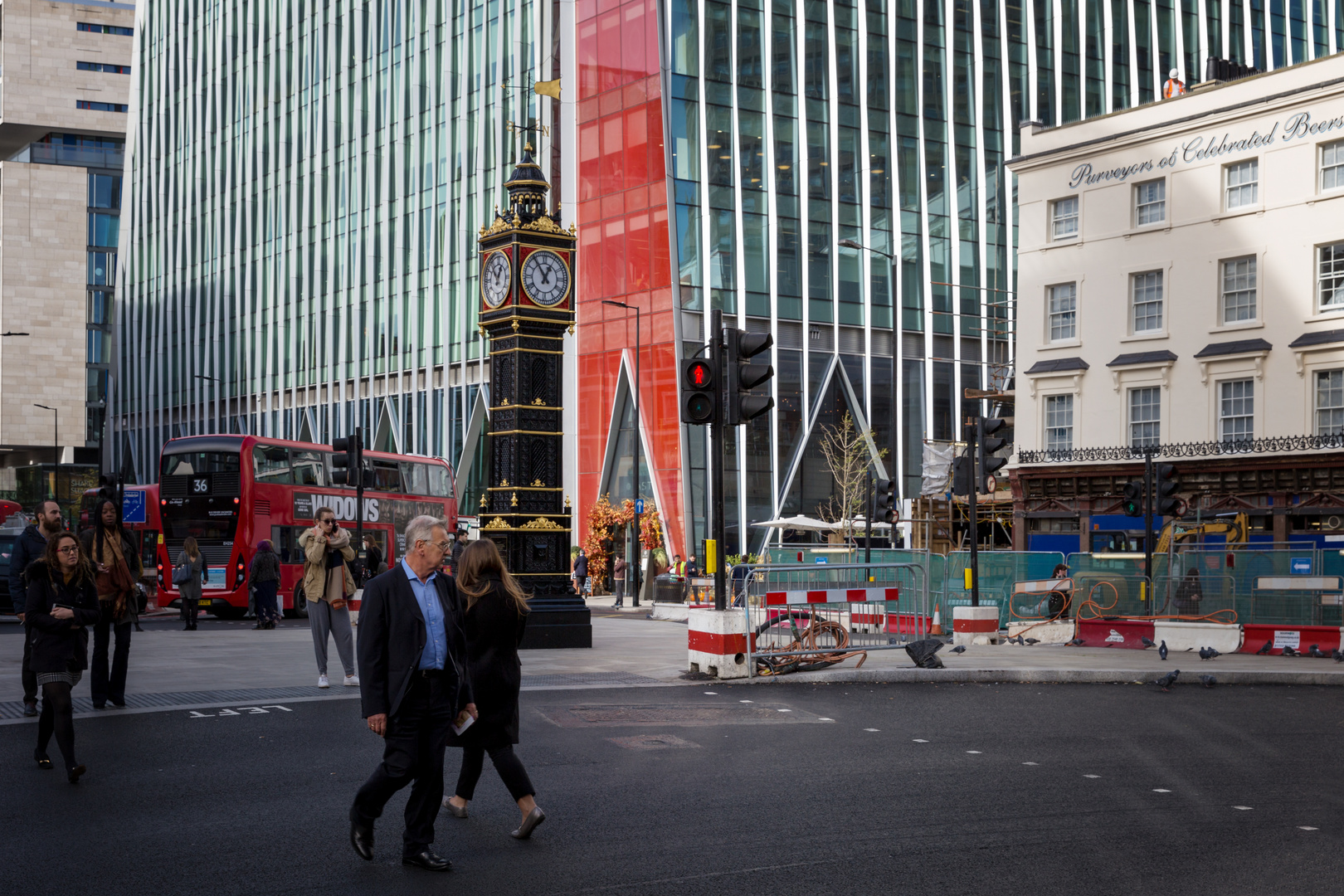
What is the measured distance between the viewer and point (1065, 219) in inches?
1572

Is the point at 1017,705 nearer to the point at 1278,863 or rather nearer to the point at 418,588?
the point at 1278,863

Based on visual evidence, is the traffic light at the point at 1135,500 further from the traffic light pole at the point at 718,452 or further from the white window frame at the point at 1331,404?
the traffic light pole at the point at 718,452

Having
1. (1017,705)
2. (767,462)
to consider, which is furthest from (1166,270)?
(1017,705)

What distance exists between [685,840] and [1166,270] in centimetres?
3296

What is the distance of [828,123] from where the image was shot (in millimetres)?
54250

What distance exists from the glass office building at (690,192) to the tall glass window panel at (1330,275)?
525 inches

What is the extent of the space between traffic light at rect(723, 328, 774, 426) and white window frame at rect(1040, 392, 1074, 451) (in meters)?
25.4

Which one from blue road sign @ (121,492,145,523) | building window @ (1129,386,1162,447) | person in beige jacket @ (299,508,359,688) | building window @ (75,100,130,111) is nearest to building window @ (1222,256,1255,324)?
building window @ (1129,386,1162,447)

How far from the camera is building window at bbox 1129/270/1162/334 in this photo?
37.6m

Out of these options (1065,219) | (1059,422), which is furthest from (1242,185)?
(1059,422)

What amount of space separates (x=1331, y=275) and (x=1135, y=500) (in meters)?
10.4

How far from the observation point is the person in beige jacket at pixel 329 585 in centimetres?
1498

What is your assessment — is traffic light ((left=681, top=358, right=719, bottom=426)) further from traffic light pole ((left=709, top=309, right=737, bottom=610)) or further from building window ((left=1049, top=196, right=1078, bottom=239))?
building window ((left=1049, top=196, right=1078, bottom=239))

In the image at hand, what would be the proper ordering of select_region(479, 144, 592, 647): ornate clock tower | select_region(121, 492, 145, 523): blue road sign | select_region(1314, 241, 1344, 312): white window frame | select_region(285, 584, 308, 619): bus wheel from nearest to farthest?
select_region(479, 144, 592, 647): ornate clock tower, select_region(285, 584, 308, 619): bus wheel, select_region(1314, 241, 1344, 312): white window frame, select_region(121, 492, 145, 523): blue road sign
